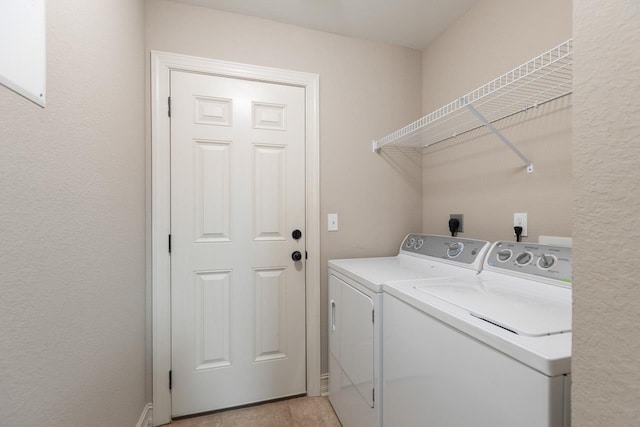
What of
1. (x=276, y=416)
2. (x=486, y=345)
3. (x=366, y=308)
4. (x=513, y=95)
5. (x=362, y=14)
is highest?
(x=362, y=14)

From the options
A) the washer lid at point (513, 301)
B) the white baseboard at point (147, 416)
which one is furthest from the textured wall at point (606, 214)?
the white baseboard at point (147, 416)

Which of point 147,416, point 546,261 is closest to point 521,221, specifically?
point 546,261

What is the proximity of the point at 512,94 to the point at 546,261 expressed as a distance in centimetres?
79

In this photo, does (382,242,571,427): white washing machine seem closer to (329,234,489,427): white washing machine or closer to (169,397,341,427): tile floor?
(329,234,489,427): white washing machine

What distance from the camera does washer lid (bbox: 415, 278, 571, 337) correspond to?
71 centimetres

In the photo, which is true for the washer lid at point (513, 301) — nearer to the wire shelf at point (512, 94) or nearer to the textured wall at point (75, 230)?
the wire shelf at point (512, 94)

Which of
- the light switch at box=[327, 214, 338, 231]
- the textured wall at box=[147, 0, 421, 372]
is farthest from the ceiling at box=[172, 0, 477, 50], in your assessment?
the light switch at box=[327, 214, 338, 231]

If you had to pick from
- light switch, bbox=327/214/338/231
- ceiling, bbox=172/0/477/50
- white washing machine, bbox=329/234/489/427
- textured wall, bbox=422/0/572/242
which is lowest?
white washing machine, bbox=329/234/489/427

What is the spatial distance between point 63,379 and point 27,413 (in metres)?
0.16

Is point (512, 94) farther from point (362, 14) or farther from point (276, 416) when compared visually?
point (276, 416)

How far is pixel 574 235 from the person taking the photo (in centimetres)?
46

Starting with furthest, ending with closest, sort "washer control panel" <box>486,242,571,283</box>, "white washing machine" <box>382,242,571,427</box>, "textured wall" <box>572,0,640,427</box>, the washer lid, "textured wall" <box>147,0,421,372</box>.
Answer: "textured wall" <box>147,0,421,372</box> < "washer control panel" <box>486,242,571,283</box> < the washer lid < "white washing machine" <box>382,242,571,427</box> < "textured wall" <box>572,0,640,427</box>

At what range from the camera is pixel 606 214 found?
0.41 metres

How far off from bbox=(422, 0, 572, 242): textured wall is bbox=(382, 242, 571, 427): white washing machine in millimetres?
276
